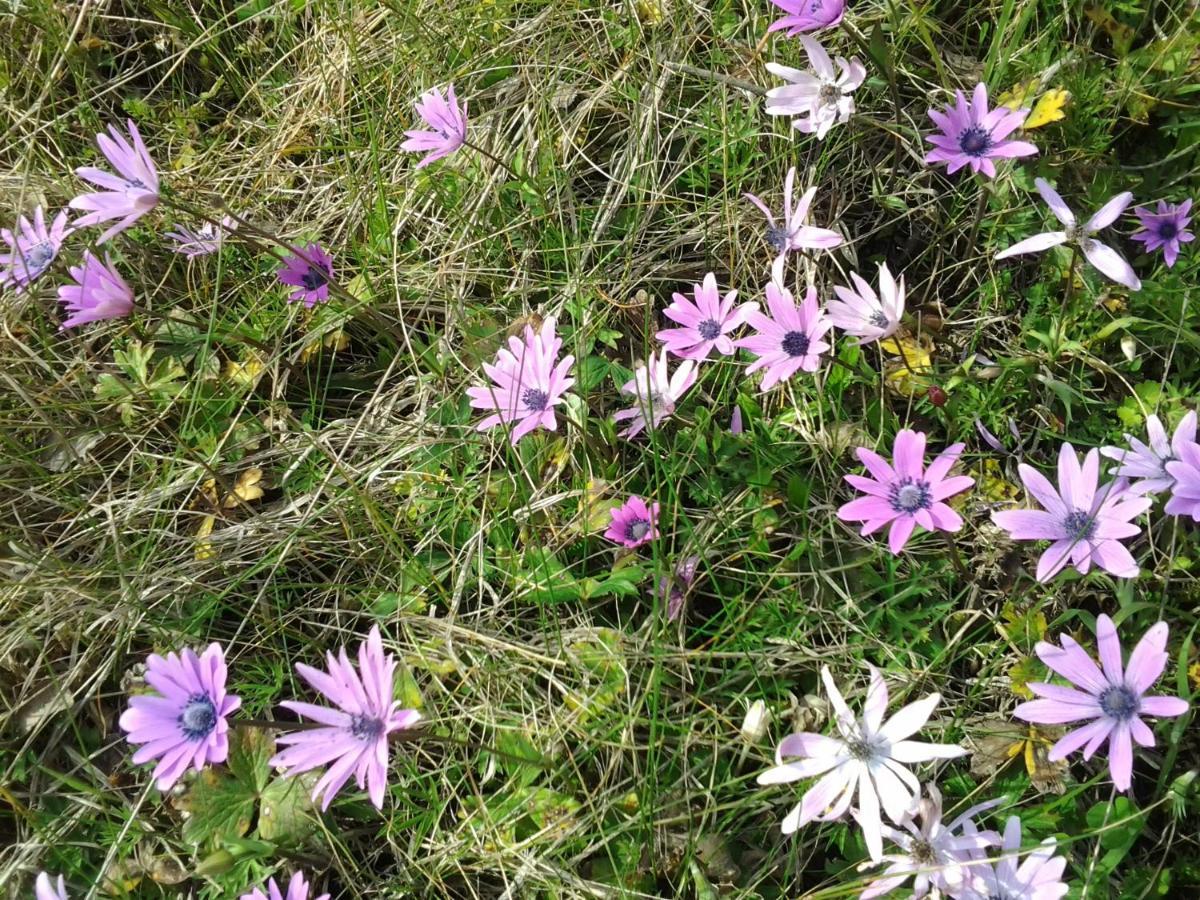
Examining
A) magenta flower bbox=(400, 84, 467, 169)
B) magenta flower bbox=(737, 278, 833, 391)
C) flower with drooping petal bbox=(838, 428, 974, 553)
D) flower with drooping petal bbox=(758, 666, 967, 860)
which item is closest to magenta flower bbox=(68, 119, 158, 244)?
magenta flower bbox=(400, 84, 467, 169)

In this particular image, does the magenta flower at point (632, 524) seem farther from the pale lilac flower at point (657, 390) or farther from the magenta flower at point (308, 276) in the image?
the magenta flower at point (308, 276)

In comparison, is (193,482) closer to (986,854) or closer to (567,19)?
(567,19)

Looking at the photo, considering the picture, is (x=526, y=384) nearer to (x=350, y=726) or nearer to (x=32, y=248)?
(x=350, y=726)

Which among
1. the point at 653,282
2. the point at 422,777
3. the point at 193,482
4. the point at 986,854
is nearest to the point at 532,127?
the point at 653,282

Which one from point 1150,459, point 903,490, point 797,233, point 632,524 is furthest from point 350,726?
point 1150,459

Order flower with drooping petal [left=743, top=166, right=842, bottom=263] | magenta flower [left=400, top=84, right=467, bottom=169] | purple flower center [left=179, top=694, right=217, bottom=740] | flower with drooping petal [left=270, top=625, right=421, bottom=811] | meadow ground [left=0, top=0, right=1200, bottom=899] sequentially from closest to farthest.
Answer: flower with drooping petal [left=270, top=625, right=421, bottom=811]
purple flower center [left=179, top=694, right=217, bottom=740]
meadow ground [left=0, top=0, right=1200, bottom=899]
flower with drooping petal [left=743, top=166, right=842, bottom=263]
magenta flower [left=400, top=84, right=467, bottom=169]

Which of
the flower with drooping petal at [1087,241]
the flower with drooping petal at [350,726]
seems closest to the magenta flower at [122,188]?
the flower with drooping petal at [350,726]

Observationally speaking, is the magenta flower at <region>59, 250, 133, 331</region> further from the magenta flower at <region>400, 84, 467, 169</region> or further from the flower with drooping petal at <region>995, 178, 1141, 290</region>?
the flower with drooping petal at <region>995, 178, 1141, 290</region>
